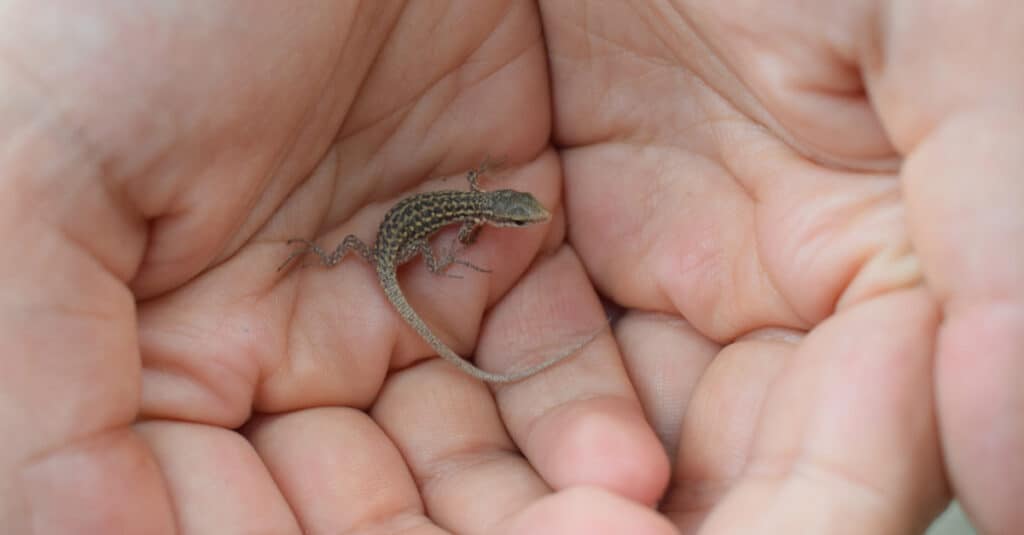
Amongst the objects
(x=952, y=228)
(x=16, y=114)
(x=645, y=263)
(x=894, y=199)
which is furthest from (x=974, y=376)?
(x=16, y=114)

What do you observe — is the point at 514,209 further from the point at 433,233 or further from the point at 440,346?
the point at 440,346

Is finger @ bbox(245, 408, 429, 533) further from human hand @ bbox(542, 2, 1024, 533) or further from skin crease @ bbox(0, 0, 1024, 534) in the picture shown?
human hand @ bbox(542, 2, 1024, 533)

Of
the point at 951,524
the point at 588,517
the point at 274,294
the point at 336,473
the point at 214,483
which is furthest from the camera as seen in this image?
the point at 951,524

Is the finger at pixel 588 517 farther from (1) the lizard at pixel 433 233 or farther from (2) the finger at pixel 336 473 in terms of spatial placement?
(1) the lizard at pixel 433 233

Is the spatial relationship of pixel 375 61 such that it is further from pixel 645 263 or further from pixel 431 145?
pixel 645 263

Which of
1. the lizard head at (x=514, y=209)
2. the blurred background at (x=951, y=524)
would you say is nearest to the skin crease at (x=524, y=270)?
the lizard head at (x=514, y=209)

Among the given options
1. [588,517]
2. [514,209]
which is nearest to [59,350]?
[588,517]
